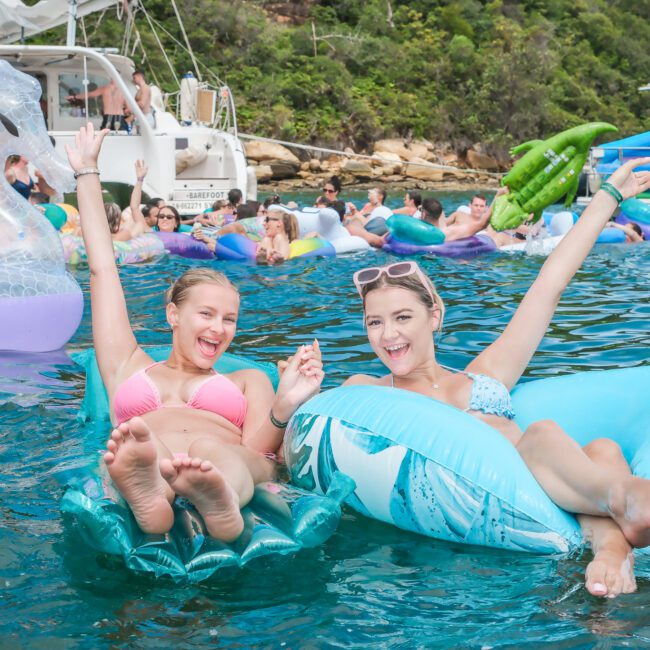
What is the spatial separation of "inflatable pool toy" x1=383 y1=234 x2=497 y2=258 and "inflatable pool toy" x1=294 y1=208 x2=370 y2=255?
1.82 feet

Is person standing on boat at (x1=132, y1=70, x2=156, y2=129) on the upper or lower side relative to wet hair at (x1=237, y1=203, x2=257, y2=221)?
upper

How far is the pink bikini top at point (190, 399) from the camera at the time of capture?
3.20 metres

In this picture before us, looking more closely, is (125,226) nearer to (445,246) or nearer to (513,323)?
(445,246)

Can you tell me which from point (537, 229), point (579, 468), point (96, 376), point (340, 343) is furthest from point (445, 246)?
point (579, 468)

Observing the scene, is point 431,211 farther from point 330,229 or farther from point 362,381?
point 362,381

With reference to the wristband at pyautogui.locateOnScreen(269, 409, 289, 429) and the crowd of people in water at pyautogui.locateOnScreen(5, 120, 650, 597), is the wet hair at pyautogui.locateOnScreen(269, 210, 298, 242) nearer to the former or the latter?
the crowd of people in water at pyautogui.locateOnScreen(5, 120, 650, 597)

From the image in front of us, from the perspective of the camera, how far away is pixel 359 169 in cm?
2820

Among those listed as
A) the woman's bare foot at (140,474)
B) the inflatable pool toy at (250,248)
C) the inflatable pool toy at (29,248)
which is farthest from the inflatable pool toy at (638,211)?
the woman's bare foot at (140,474)

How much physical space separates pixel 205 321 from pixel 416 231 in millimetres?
7727

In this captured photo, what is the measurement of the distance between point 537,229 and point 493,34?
27990mm

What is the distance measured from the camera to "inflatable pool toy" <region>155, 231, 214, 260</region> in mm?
10305

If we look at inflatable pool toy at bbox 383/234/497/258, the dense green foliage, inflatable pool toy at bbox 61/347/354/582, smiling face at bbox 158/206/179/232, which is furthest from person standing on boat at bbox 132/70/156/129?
A: the dense green foliage

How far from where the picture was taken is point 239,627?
2281 mm

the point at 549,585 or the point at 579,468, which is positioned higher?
the point at 579,468
